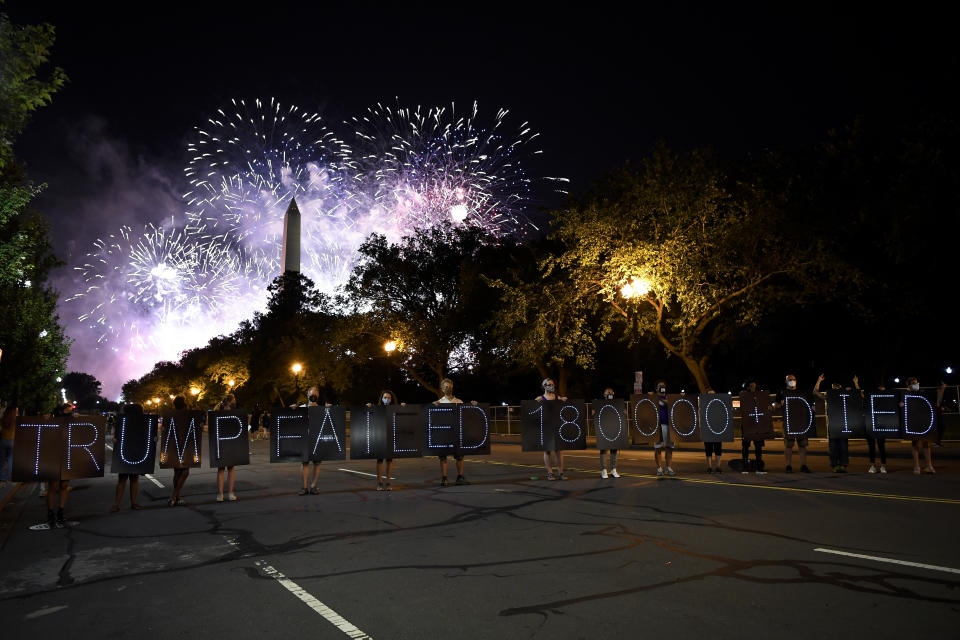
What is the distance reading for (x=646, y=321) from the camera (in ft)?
89.3

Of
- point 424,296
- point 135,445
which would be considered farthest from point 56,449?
point 424,296

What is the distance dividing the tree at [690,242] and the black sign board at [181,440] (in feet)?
53.3

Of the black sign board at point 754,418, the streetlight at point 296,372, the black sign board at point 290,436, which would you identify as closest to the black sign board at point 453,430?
the black sign board at point 290,436

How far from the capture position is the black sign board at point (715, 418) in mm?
15664

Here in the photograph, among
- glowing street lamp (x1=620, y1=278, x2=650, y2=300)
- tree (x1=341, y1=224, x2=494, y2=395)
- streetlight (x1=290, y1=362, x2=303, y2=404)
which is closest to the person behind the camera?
glowing street lamp (x1=620, y1=278, x2=650, y2=300)

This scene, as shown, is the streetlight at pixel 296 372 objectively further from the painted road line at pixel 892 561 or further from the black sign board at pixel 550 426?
the painted road line at pixel 892 561

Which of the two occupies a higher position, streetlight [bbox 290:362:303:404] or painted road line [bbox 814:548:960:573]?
streetlight [bbox 290:362:303:404]

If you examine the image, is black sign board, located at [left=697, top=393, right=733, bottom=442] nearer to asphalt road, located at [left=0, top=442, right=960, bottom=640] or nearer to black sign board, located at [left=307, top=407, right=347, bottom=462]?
asphalt road, located at [left=0, top=442, right=960, bottom=640]

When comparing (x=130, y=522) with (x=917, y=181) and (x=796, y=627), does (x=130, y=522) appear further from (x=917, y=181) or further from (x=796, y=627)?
(x=917, y=181)

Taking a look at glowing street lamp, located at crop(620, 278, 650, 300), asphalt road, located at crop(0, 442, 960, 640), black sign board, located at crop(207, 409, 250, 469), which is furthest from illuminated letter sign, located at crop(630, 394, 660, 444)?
glowing street lamp, located at crop(620, 278, 650, 300)

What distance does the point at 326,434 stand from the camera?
46.6ft

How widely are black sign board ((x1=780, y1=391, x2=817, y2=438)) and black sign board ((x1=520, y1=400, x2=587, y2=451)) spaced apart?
5.01 m

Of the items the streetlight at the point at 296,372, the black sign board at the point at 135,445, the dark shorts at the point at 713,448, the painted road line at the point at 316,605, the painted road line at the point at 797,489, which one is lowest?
the painted road line at the point at 797,489

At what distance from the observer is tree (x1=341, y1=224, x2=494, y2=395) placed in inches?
1759
